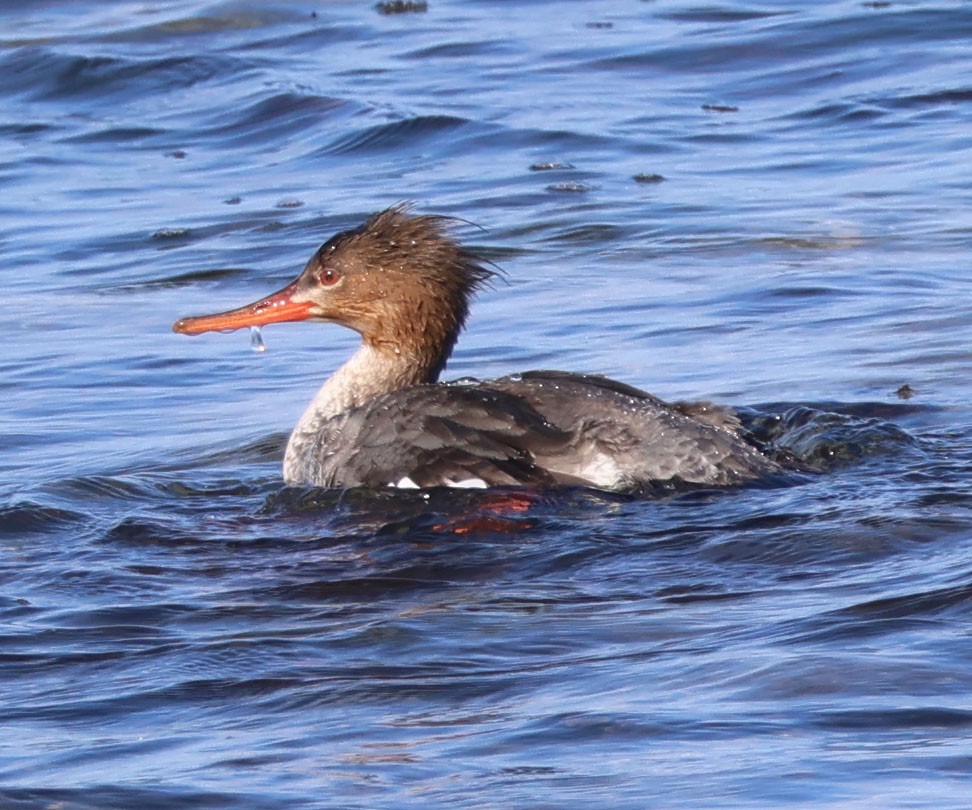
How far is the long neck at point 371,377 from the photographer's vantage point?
7488mm

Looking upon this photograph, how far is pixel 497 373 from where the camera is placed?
860 cm

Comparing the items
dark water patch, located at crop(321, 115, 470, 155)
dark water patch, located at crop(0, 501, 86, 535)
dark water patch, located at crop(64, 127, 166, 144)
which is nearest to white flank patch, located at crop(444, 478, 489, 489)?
dark water patch, located at crop(0, 501, 86, 535)

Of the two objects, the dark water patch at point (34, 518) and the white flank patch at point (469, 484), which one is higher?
the white flank patch at point (469, 484)

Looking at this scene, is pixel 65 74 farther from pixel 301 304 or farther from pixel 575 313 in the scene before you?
pixel 301 304

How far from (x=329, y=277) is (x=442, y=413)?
1.18 meters

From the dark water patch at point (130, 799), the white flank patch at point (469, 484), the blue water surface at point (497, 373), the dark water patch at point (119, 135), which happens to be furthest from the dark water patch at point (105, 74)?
the dark water patch at point (130, 799)

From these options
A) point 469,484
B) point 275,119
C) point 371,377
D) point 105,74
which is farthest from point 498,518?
point 105,74

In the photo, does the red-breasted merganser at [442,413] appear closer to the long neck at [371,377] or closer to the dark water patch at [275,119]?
the long neck at [371,377]

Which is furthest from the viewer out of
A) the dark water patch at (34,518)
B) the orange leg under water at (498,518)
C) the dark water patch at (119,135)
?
the dark water patch at (119,135)

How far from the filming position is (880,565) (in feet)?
18.2

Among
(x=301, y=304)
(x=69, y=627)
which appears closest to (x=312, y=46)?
(x=301, y=304)

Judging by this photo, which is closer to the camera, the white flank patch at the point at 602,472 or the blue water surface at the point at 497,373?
the blue water surface at the point at 497,373

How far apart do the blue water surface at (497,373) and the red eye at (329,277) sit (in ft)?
2.26

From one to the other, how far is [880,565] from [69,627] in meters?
2.19
